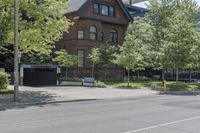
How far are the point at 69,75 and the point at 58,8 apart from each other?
19.7 m

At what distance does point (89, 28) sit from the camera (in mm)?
45469

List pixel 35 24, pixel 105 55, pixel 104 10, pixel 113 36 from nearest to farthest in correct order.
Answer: pixel 35 24 → pixel 105 55 → pixel 104 10 → pixel 113 36

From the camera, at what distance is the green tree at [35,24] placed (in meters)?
24.2

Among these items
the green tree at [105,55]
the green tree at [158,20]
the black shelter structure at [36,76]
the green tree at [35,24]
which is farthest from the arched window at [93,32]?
the green tree at [35,24]

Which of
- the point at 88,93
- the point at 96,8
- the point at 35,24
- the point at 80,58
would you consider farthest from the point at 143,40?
the point at 35,24

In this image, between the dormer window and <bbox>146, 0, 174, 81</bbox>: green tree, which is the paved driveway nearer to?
<bbox>146, 0, 174, 81</bbox>: green tree

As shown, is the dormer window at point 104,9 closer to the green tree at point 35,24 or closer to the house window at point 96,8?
the house window at point 96,8

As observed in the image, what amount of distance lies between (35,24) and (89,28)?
20560 mm

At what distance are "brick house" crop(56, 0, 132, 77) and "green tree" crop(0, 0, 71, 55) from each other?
1824 cm

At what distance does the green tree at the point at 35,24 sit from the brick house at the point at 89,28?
18.2 m

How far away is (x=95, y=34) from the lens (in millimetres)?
46406

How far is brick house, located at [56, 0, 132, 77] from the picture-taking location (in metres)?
44.3

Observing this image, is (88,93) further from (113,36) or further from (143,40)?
(113,36)

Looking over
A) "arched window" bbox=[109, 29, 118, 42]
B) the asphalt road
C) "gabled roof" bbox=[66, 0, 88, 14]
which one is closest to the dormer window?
"gabled roof" bbox=[66, 0, 88, 14]
